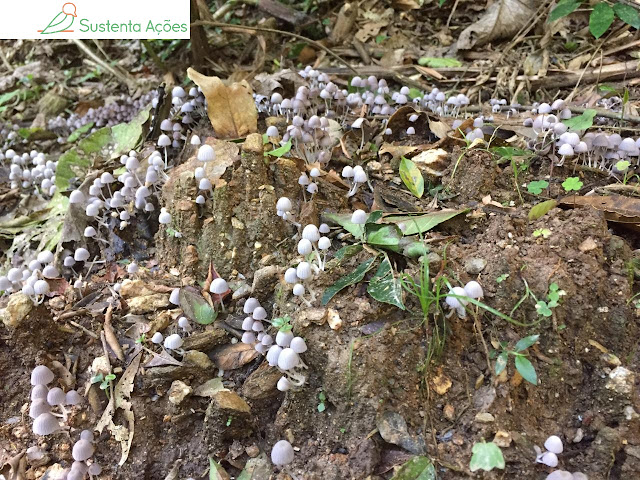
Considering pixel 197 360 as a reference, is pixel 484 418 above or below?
above

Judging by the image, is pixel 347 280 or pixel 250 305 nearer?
pixel 347 280

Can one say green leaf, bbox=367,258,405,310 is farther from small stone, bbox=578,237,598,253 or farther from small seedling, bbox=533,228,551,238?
small stone, bbox=578,237,598,253

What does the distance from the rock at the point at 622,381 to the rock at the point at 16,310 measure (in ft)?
9.43

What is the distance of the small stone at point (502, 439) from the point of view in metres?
1.93

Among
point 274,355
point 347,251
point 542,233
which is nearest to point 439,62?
point 542,233

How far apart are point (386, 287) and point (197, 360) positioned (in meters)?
1.07

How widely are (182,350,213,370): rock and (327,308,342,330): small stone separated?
0.74 m

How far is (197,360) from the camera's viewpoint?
8.22ft

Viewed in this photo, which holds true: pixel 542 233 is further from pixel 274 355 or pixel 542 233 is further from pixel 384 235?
pixel 274 355

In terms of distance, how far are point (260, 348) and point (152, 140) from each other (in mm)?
2323

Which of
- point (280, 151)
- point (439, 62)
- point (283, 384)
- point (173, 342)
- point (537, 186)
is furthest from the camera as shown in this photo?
point (439, 62)

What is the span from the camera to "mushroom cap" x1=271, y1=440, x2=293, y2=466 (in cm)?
204

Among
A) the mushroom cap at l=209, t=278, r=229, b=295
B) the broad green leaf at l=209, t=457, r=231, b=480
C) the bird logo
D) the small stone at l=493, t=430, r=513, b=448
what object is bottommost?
the broad green leaf at l=209, t=457, r=231, b=480

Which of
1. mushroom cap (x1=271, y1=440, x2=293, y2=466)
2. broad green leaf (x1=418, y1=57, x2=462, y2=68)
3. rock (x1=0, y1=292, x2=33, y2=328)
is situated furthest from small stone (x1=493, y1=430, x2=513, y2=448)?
broad green leaf (x1=418, y1=57, x2=462, y2=68)
